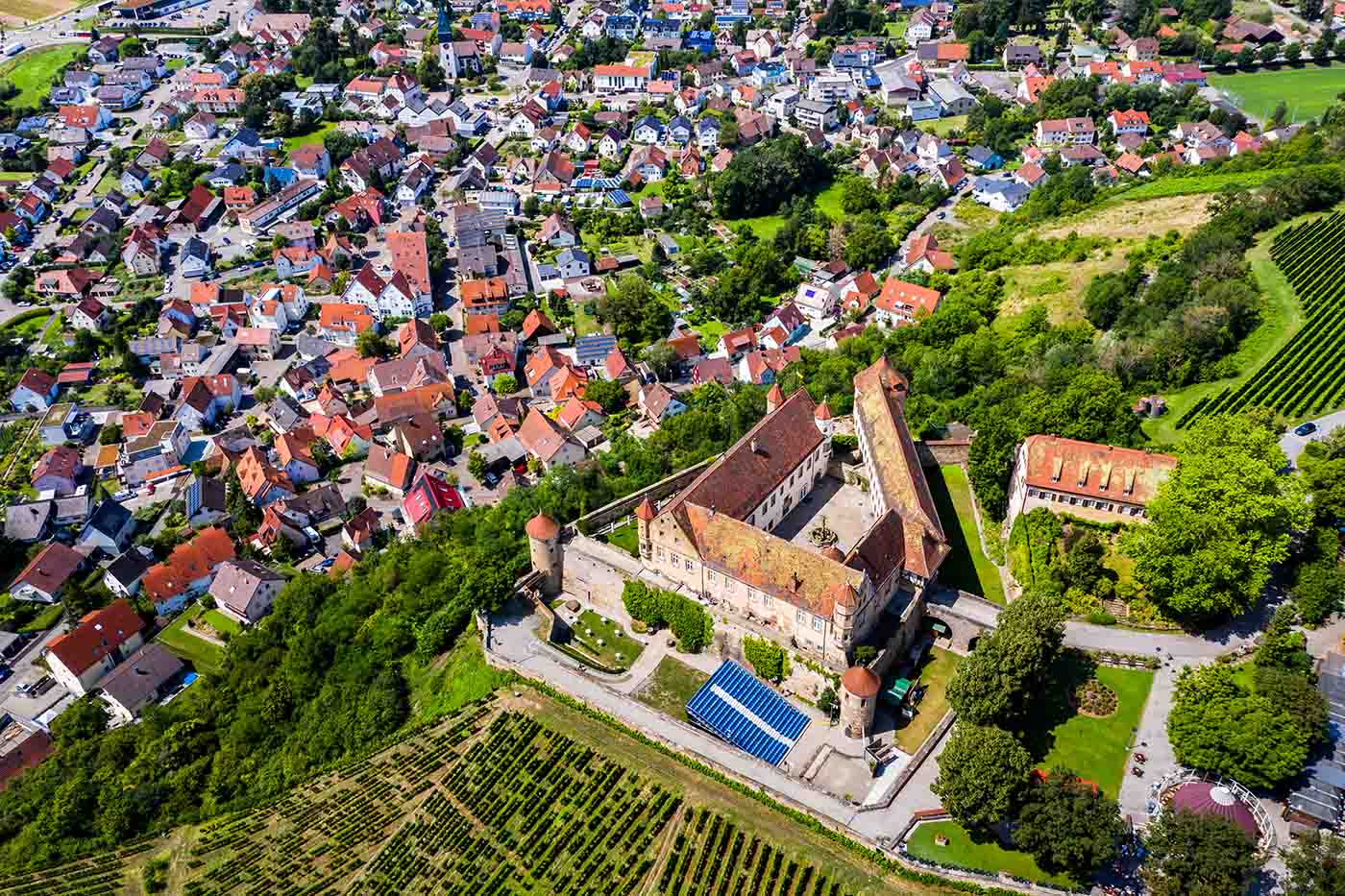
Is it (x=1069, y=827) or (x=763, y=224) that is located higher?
(x=1069, y=827)

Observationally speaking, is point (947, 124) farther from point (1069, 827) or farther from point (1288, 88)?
point (1069, 827)

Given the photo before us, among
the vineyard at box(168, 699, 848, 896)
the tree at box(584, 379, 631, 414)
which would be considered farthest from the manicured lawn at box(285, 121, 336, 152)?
the vineyard at box(168, 699, 848, 896)

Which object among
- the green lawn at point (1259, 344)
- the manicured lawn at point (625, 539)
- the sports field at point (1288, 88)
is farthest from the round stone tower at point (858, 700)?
the sports field at point (1288, 88)

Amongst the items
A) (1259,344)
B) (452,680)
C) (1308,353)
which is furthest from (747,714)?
(1308,353)

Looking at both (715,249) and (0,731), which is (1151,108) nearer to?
(715,249)

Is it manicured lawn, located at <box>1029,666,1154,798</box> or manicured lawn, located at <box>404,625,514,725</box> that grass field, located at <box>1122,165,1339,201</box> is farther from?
manicured lawn, located at <box>404,625,514,725</box>

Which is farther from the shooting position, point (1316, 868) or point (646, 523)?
point (646, 523)
